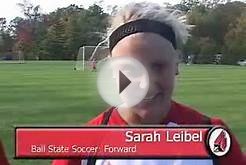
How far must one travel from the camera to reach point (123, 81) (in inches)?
31.7

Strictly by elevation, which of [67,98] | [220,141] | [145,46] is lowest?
[67,98]

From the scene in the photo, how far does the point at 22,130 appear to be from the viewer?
0.76m

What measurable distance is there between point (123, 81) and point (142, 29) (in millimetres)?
72

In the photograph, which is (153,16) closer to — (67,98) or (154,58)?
(154,58)

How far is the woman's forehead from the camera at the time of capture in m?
0.81

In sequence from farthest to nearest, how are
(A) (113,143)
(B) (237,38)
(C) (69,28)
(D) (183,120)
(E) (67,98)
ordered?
(E) (67,98) → (B) (237,38) → (C) (69,28) → (D) (183,120) → (A) (113,143)

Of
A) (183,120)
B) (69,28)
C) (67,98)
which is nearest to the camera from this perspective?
(183,120)

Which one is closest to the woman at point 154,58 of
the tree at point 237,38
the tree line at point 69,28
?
the tree line at point 69,28

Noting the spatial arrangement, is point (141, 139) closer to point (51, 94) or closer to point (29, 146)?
point (29, 146)

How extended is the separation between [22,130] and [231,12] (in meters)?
0.57

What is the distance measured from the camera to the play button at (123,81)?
81 centimetres

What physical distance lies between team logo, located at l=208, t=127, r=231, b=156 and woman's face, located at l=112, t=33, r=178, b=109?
0.09 metres

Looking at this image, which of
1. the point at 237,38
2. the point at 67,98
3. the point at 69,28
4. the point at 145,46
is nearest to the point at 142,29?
the point at 145,46

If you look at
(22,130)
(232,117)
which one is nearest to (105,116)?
(22,130)
